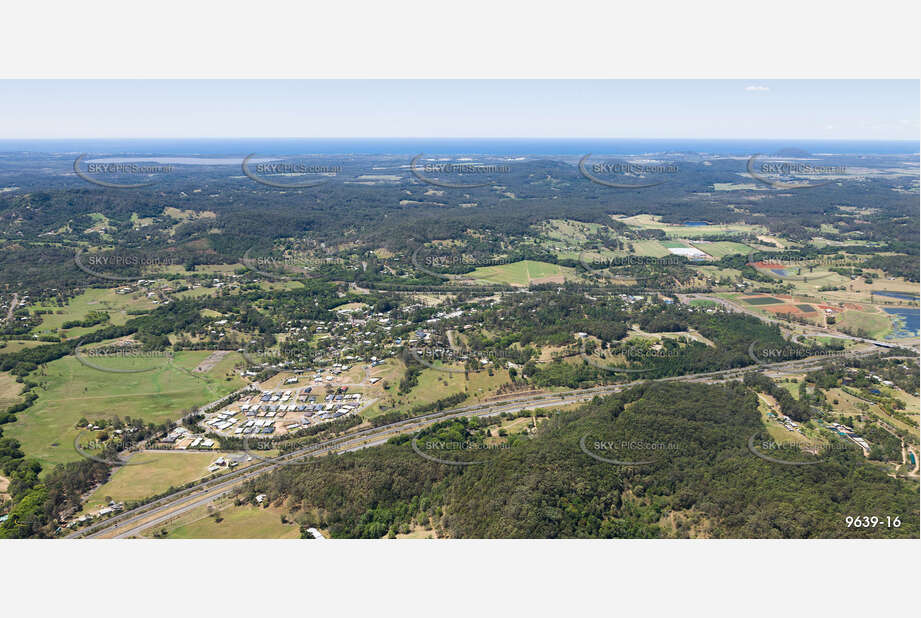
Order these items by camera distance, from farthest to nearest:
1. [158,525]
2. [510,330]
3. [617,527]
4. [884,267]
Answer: [884,267] < [510,330] < [158,525] < [617,527]

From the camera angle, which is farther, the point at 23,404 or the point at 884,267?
the point at 884,267

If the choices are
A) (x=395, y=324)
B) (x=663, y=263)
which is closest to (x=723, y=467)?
(x=395, y=324)

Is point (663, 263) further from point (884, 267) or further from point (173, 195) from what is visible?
point (173, 195)

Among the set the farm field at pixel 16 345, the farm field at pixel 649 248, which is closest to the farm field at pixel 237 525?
the farm field at pixel 16 345
